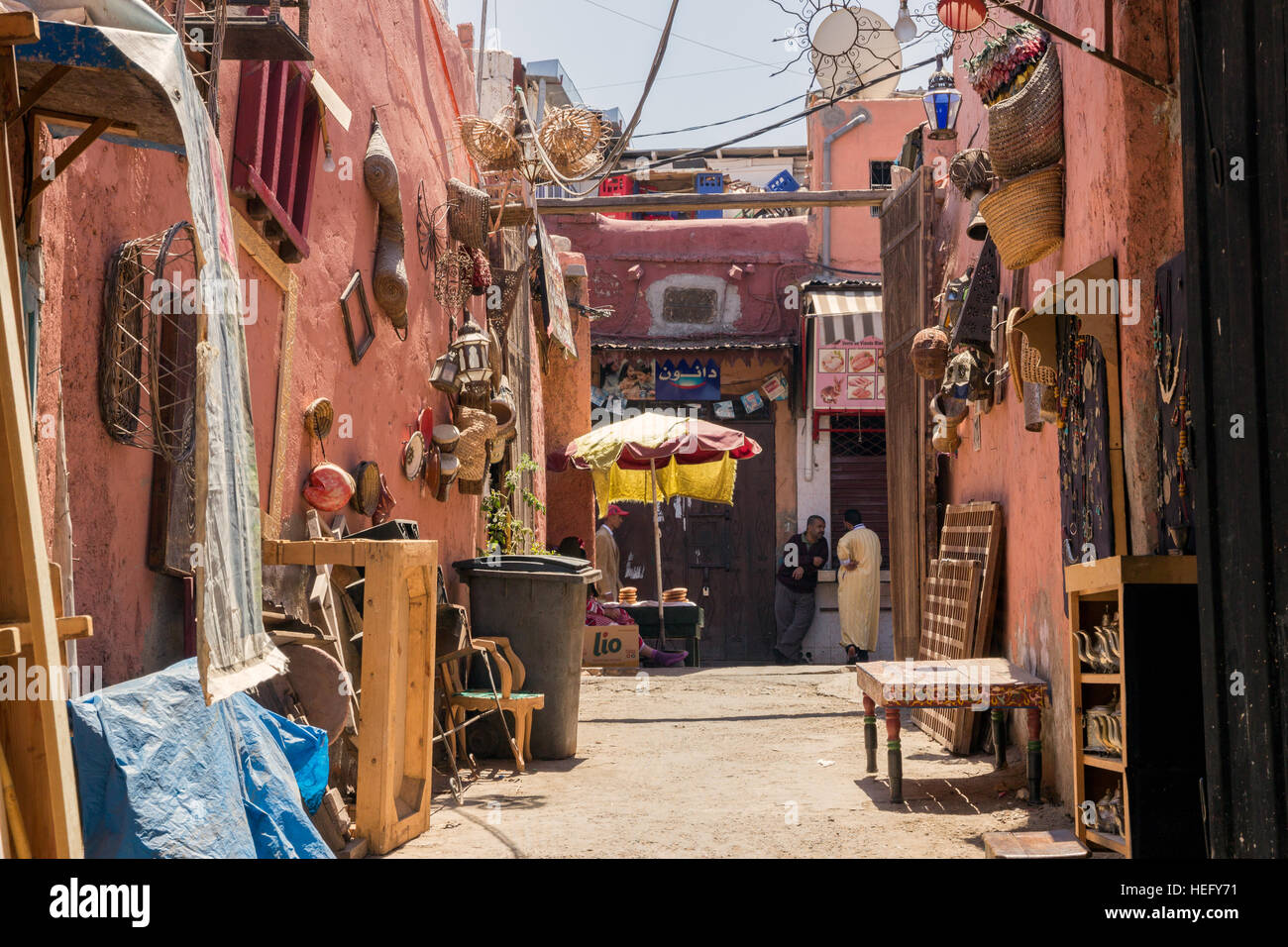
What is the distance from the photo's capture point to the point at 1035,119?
247 inches

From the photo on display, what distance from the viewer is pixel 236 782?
12.6 feet

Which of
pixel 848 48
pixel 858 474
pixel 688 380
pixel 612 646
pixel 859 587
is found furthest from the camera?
pixel 688 380

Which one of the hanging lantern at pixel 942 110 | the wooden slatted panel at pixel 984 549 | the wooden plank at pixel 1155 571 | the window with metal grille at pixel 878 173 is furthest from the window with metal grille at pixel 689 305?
the wooden plank at pixel 1155 571

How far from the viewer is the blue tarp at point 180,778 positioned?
10.7ft

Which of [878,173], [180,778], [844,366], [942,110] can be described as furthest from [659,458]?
[180,778]

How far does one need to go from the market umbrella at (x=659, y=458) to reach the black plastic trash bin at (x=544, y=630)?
4.70m

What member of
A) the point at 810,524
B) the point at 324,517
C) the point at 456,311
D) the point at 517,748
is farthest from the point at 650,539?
the point at 324,517

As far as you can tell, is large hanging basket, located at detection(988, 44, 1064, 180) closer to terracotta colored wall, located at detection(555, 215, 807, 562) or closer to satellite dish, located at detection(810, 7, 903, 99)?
satellite dish, located at detection(810, 7, 903, 99)

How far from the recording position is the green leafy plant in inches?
463

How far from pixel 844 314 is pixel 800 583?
3.82 meters

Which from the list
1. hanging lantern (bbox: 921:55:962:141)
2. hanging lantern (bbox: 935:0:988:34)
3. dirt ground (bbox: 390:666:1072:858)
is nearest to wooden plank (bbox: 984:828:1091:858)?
dirt ground (bbox: 390:666:1072:858)

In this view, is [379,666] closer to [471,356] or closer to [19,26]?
[19,26]

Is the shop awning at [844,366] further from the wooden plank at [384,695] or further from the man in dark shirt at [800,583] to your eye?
the wooden plank at [384,695]

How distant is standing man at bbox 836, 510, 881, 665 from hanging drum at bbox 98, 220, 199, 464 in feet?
38.5
